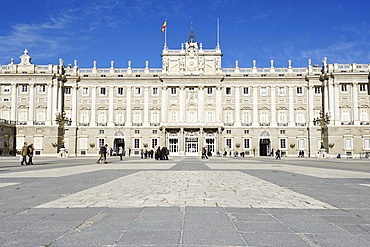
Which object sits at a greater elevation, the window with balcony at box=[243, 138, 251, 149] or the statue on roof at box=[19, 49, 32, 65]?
the statue on roof at box=[19, 49, 32, 65]

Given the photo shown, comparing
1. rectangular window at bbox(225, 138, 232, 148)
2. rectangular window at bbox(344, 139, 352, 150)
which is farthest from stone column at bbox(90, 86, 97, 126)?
rectangular window at bbox(344, 139, 352, 150)

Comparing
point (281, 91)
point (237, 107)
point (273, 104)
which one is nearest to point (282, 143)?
point (273, 104)

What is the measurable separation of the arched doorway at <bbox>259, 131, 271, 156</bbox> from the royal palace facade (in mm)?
168

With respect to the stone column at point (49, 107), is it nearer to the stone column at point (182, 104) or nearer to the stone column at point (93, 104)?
the stone column at point (93, 104)

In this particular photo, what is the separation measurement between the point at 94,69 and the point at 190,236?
57306mm

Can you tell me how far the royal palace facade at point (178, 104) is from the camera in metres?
54.8

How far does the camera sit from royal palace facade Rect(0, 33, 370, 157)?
180 feet

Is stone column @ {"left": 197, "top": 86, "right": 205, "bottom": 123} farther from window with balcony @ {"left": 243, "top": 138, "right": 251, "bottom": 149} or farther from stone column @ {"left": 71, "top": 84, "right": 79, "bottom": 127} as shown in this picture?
stone column @ {"left": 71, "top": 84, "right": 79, "bottom": 127}

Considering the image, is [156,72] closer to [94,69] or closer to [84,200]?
[94,69]

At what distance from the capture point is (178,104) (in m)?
56.8

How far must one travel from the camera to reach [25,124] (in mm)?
54781

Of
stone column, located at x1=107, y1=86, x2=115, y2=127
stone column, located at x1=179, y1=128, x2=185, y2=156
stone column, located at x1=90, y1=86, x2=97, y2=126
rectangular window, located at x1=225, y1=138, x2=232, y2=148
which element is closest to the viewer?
stone column, located at x1=179, y1=128, x2=185, y2=156

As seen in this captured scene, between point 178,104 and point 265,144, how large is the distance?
16420 millimetres

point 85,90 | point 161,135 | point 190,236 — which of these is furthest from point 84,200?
point 85,90
